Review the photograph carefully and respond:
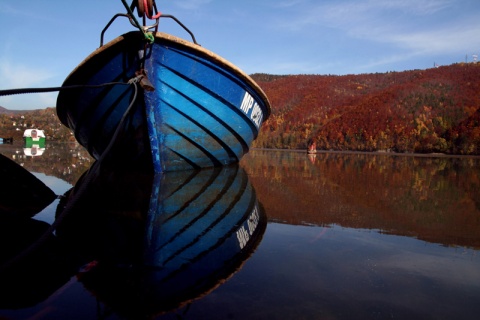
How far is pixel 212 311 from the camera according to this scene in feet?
3.13

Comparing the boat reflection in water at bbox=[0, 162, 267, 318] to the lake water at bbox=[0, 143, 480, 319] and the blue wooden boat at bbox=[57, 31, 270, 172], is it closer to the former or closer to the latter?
the lake water at bbox=[0, 143, 480, 319]

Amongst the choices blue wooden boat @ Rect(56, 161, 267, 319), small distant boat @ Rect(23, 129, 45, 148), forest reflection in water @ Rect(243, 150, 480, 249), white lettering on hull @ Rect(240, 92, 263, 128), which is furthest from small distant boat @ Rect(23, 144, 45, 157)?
small distant boat @ Rect(23, 129, 45, 148)

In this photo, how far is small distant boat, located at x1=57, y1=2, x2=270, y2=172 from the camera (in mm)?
3223

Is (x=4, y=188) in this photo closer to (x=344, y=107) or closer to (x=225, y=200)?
(x=225, y=200)

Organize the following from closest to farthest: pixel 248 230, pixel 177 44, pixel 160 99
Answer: pixel 248 230
pixel 177 44
pixel 160 99

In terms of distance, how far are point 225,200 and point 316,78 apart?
40.0 meters

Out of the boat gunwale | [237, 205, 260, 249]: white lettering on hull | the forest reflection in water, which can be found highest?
the boat gunwale

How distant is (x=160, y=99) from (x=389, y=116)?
20.6 metres

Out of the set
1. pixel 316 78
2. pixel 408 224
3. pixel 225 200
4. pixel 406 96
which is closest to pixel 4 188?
pixel 225 200

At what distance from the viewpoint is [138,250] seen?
4.77 feet

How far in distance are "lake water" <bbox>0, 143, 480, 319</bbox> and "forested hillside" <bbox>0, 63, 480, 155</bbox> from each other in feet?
50.5

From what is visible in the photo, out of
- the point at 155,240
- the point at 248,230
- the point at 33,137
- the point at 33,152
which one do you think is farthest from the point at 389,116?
the point at 155,240

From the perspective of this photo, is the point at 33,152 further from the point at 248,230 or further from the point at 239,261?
the point at 239,261

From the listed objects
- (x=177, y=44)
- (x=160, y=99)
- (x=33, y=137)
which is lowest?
(x=160, y=99)
